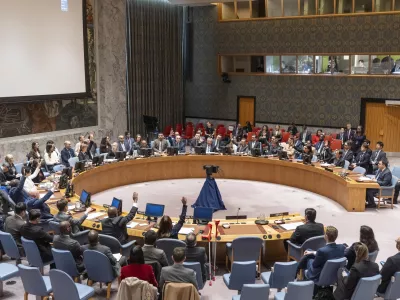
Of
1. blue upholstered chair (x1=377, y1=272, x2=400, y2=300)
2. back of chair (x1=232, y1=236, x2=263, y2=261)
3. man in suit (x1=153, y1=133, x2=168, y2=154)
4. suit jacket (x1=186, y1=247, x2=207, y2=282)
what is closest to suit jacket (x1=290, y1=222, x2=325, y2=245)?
back of chair (x1=232, y1=236, x2=263, y2=261)

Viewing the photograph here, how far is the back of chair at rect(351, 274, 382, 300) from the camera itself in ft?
19.2

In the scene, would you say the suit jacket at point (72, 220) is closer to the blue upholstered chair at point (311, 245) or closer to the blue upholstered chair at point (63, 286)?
the blue upholstered chair at point (63, 286)

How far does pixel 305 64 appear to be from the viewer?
818 inches

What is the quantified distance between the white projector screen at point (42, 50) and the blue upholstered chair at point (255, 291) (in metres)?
11.9

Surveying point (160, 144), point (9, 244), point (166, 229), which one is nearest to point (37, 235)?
point (9, 244)

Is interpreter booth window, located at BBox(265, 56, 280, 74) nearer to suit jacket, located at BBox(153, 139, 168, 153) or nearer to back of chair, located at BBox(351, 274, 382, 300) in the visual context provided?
suit jacket, located at BBox(153, 139, 168, 153)

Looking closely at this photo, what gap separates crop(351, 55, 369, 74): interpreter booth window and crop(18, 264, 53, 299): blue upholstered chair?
1652 centimetres

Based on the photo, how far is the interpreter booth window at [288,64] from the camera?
21.0m

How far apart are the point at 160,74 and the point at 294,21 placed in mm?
6482

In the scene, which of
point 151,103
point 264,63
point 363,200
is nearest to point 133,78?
point 151,103

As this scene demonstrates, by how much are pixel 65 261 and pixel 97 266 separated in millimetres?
455

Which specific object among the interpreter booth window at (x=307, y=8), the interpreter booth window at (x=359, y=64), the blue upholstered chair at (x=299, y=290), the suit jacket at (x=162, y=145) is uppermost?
the interpreter booth window at (x=307, y=8)

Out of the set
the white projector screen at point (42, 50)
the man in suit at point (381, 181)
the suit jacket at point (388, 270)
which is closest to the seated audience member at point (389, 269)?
the suit jacket at point (388, 270)

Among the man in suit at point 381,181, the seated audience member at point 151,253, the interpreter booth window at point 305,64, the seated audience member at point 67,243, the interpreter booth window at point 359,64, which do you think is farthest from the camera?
the interpreter booth window at point 305,64
